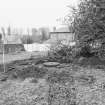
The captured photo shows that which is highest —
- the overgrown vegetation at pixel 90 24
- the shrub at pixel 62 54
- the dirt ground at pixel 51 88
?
the overgrown vegetation at pixel 90 24

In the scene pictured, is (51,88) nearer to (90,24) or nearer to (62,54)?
(90,24)

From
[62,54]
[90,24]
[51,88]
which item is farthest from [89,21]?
[51,88]

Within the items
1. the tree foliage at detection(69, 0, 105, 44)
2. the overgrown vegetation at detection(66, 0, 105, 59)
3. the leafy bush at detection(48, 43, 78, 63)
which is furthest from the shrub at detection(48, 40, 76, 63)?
the tree foliage at detection(69, 0, 105, 44)

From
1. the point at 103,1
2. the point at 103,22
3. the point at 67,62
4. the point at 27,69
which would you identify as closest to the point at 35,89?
the point at 27,69

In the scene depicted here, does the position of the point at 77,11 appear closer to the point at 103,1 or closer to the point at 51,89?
the point at 103,1

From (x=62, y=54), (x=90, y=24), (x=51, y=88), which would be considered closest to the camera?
(x=51, y=88)

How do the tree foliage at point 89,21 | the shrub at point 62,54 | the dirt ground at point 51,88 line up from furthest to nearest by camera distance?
the shrub at point 62,54 → the tree foliage at point 89,21 → the dirt ground at point 51,88

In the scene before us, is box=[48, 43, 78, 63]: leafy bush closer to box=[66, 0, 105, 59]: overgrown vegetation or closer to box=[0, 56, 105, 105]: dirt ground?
box=[66, 0, 105, 59]: overgrown vegetation

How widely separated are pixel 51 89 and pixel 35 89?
430 mm

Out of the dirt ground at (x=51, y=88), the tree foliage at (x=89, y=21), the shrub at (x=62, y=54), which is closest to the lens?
the dirt ground at (x=51, y=88)

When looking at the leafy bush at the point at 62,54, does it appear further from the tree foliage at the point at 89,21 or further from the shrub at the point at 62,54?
the tree foliage at the point at 89,21

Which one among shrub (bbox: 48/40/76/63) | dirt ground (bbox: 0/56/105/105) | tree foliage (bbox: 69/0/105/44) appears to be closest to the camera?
dirt ground (bbox: 0/56/105/105)

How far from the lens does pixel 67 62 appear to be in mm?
6746

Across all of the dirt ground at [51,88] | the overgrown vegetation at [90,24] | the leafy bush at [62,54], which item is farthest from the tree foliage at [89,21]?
the dirt ground at [51,88]
